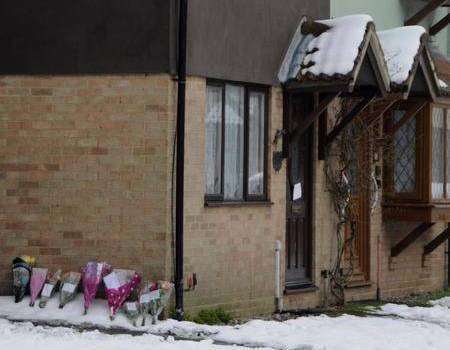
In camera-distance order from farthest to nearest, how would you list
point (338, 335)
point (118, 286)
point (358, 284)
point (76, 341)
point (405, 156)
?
point (405, 156)
point (358, 284)
point (118, 286)
point (338, 335)
point (76, 341)

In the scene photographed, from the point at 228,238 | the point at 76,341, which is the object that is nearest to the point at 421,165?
the point at 228,238

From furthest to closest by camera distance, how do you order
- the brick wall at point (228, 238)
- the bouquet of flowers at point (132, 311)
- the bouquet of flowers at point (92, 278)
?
the brick wall at point (228, 238) < the bouquet of flowers at point (92, 278) < the bouquet of flowers at point (132, 311)

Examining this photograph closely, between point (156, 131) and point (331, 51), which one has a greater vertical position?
point (331, 51)

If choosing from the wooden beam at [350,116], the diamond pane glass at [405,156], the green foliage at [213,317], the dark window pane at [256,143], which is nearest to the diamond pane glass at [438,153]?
the diamond pane glass at [405,156]

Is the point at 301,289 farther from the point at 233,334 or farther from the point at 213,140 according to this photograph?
the point at 233,334

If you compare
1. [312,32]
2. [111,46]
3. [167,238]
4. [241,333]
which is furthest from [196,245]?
[312,32]

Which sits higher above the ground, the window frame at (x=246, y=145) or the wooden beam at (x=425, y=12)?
the wooden beam at (x=425, y=12)

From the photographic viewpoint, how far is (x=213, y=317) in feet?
40.3

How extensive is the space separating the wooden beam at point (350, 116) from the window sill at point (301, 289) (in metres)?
1.98

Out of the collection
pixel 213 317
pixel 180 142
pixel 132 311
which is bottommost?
pixel 213 317

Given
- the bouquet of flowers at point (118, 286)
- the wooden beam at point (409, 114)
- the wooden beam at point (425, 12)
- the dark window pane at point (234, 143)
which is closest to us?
the bouquet of flowers at point (118, 286)

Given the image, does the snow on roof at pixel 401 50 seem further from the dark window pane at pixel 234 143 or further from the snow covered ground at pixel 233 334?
Result: the snow covered ground at pixel 233 334

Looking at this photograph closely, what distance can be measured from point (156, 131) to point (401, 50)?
13.8ft

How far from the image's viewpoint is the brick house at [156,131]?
475 inches
